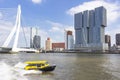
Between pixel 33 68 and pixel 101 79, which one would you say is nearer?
pixel 101 79

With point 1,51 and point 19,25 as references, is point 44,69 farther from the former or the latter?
point 1,51

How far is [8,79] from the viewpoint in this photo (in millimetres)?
32344

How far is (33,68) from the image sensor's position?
4375cm

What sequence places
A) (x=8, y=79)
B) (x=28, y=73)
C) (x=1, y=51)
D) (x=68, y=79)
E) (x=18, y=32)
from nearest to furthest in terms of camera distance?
(x=8, y=79) < (x=68, y=79) < (x=28, y=73) < (x=18, y=32) < (x=1, y=51)

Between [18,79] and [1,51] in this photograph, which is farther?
[1,51]

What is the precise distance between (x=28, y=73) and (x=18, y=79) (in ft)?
26.0

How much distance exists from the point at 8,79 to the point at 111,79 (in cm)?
1545

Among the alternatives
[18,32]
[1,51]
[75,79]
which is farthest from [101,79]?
[1,51]

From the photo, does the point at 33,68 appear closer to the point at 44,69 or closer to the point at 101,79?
the point at 44,69

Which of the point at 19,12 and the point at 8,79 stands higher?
the point at 19,12

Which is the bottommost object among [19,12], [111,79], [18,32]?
[111,79]

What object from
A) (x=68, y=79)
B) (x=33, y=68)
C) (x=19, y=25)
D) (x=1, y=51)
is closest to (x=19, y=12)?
(x=19, y=25)

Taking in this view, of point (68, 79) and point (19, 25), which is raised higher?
point (19, 25)

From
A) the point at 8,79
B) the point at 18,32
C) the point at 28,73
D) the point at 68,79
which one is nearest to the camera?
the point at 8,79
